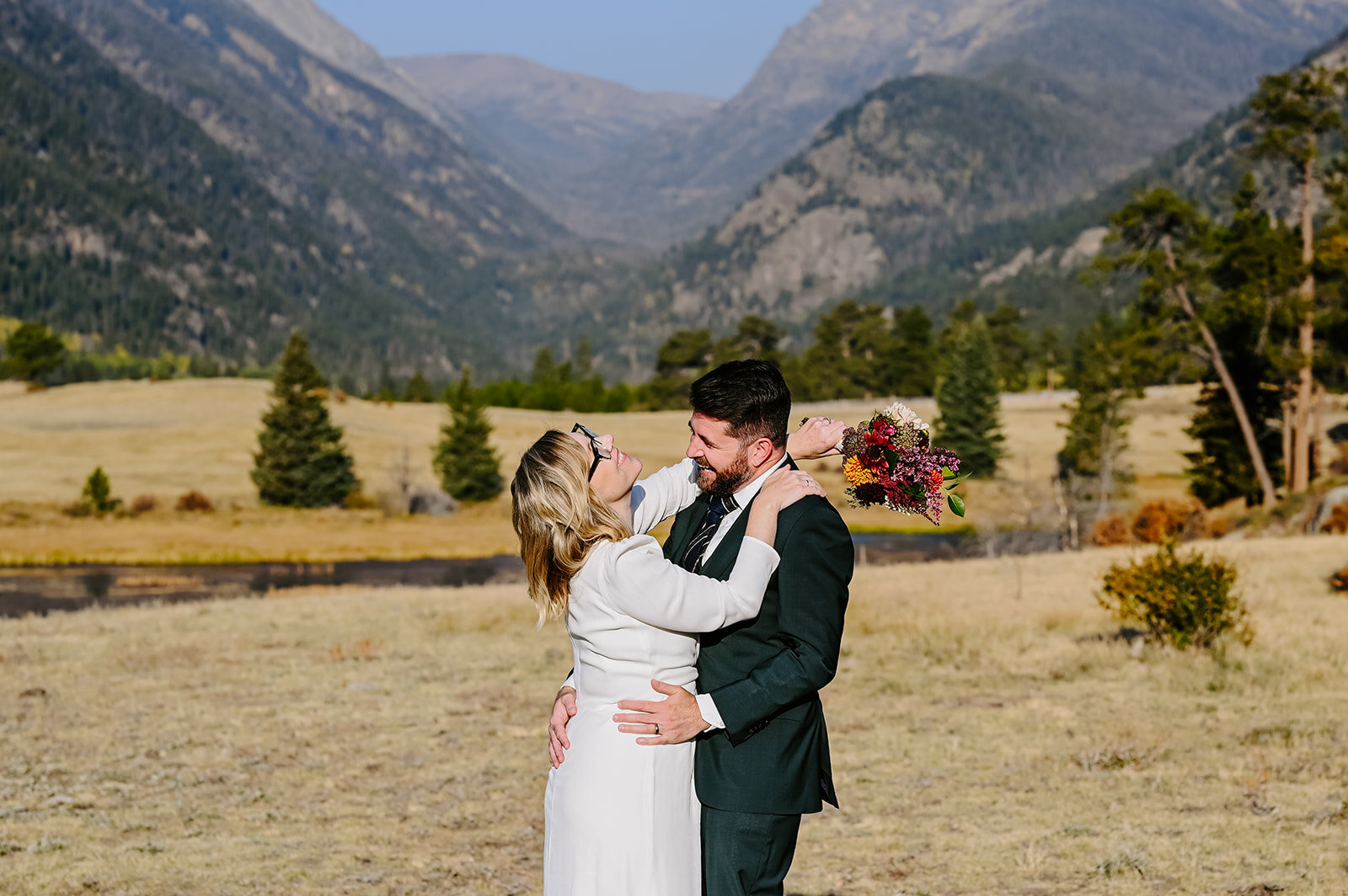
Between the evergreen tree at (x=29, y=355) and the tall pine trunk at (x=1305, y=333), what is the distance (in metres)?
125

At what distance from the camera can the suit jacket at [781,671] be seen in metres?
3.83

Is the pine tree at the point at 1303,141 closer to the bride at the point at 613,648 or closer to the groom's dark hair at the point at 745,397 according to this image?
the groom's dark hair at the point at 745,397

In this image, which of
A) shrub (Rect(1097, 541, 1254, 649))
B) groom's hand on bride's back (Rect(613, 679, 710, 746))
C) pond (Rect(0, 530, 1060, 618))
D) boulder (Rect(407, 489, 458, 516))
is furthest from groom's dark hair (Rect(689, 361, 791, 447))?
boulder (Rect(407, 489, 458, 516))

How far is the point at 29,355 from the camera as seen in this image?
410 ft

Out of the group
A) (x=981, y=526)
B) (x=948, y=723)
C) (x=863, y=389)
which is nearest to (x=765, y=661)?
(x=948, y=723)

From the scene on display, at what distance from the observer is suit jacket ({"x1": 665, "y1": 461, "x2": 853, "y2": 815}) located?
12.6ft

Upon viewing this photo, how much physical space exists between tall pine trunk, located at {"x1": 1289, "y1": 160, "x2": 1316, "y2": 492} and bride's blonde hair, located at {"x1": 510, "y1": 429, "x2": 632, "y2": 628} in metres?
39.9

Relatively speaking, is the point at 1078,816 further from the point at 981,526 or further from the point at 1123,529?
the point at 981,526

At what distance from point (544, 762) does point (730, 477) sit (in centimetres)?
769

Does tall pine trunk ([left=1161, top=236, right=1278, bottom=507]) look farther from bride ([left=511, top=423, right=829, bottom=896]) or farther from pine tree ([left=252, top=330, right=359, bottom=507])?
pine tree ([left=252, top=330, right=359, bottom=507])

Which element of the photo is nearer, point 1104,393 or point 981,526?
point 981,526

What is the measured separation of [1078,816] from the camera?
29.1ft

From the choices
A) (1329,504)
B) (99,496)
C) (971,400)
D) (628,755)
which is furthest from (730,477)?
(971,400)

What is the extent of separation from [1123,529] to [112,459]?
2483 inches
